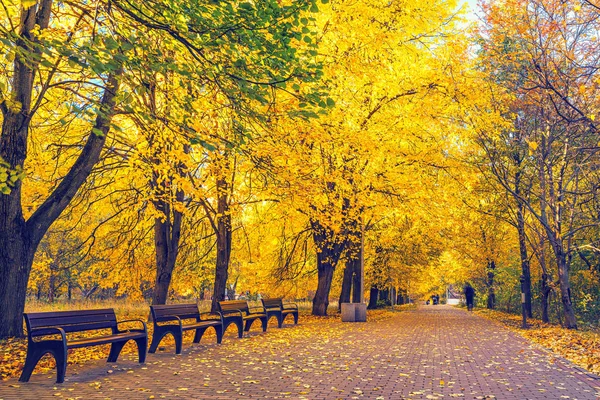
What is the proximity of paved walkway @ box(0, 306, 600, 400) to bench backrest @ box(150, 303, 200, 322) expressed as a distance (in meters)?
0.68

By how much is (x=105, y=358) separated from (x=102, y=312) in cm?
133

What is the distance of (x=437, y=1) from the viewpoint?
54.6ft

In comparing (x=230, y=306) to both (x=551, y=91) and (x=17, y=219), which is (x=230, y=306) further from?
(x=551, y=91)

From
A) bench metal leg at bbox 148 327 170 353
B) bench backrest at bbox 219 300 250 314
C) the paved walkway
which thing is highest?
bench backrest at bbox 219 300 250 314

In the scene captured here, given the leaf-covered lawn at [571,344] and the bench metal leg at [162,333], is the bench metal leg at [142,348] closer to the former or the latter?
the bench metal leg at [162,333]

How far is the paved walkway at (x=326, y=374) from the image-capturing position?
711 centimetres

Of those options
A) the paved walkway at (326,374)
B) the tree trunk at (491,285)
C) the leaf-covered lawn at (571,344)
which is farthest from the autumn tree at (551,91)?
the tree trunk at (491,285)

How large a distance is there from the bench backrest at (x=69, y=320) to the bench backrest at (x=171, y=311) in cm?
120

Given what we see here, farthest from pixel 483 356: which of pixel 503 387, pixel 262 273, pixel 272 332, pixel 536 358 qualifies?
pixel 262 273

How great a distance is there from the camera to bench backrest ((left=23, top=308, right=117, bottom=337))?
752 cm

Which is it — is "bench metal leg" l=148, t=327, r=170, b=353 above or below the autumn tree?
below

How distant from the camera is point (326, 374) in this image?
8.68 metres

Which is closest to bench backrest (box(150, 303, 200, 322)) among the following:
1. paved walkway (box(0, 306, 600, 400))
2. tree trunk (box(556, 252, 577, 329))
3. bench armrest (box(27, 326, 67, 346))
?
paved walkway (box(0, 306, 600, 400))

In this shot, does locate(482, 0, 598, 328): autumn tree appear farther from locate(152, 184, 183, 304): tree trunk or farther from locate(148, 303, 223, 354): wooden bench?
locate(152, 184, 183, 304): tree trunk
